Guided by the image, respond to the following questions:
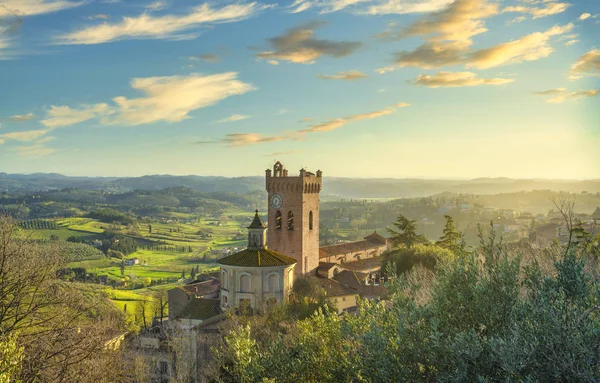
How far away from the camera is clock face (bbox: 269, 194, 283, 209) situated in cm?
5027

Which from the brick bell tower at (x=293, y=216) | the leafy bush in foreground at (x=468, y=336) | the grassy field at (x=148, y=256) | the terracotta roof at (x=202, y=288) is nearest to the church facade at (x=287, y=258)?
the brick bell tower at (x=293, y=216)

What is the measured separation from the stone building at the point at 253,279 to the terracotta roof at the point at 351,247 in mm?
17982

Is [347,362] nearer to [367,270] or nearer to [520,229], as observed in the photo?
[367,270]

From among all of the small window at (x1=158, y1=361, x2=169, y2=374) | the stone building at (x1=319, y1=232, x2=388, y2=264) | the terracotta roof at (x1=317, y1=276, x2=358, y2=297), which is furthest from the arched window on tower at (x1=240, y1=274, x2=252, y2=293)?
the stone building at (x1=319, y1=232, x2=388, y2=264)

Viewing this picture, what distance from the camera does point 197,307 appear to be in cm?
4022

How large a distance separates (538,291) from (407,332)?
124 inches

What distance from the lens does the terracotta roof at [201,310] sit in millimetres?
39031

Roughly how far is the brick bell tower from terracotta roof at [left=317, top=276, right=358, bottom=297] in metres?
2.51

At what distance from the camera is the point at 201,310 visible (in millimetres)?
39781

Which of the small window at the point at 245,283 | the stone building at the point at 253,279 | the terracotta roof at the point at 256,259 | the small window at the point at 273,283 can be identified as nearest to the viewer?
the stone building at the point at 253,279

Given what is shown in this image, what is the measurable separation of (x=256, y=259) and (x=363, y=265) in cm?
2612

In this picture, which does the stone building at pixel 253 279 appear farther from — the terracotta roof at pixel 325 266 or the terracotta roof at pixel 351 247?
the terracotta roof at pixel 351 247

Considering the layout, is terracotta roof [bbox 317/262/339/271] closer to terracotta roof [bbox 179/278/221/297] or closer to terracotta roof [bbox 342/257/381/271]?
terracotta roof [bbox 342/257/381/271]

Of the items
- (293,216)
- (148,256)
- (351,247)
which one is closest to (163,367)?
(293,216)
